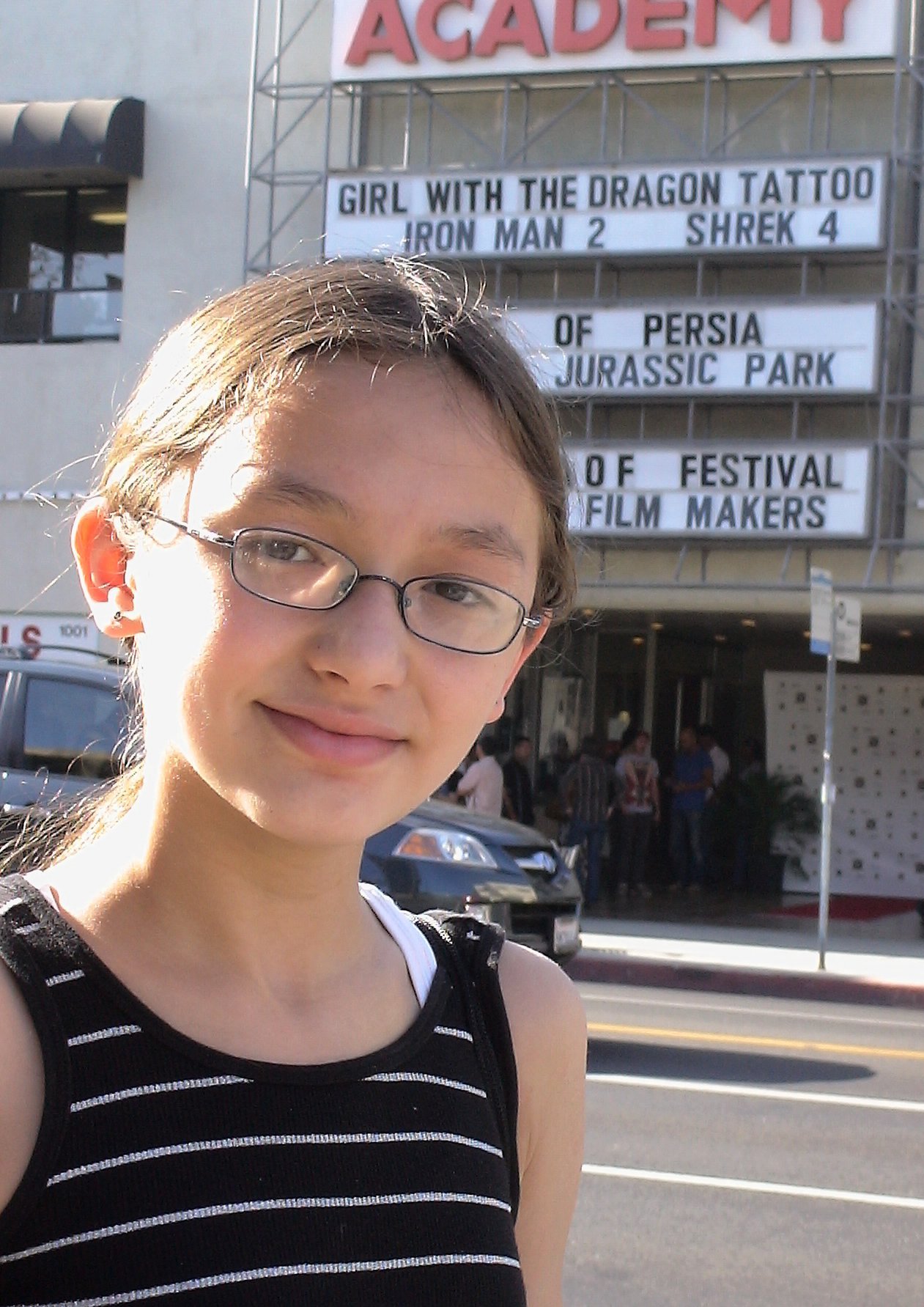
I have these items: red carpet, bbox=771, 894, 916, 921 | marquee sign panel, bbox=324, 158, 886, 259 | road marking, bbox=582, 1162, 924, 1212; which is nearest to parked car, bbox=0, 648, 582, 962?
road marking, bbox=582, 1162, 924, 1212

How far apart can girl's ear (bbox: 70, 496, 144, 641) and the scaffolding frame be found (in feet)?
43.7

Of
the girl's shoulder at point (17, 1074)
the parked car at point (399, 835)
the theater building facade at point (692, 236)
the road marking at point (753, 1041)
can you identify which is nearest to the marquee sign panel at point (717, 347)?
the theater building facade at point (692, 236)

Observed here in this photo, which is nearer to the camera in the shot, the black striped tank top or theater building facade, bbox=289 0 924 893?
the black striped tank top

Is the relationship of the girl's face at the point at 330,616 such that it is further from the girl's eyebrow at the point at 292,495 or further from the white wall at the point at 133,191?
the white wall at the point at 133,191

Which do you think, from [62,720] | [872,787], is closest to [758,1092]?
[62,720]

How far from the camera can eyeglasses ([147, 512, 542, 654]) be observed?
4.93 feet

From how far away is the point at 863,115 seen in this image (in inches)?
651

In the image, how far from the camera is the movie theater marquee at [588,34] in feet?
53.0

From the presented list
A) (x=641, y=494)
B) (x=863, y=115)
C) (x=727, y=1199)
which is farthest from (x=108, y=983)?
(x=863, y=115)

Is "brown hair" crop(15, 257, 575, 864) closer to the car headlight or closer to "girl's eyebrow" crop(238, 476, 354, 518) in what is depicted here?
"girl's eyebrow" crop(238, 476, 354, 518)

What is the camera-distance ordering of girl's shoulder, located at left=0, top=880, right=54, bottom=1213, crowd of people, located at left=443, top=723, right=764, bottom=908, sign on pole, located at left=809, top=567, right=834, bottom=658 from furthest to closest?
1. crowd of people, located at left=443, top=723, right=764, bottom=908
2. sign on pole, located at left=809, top=567, right=834, bottom=658
3. girl's shoulder, located at left=0, top=880, right=54, bottom=1213

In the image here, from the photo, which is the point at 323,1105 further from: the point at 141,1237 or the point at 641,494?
the point at 641,494

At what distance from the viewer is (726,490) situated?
16203 millimetres

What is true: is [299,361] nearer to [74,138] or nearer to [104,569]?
[104,569]
